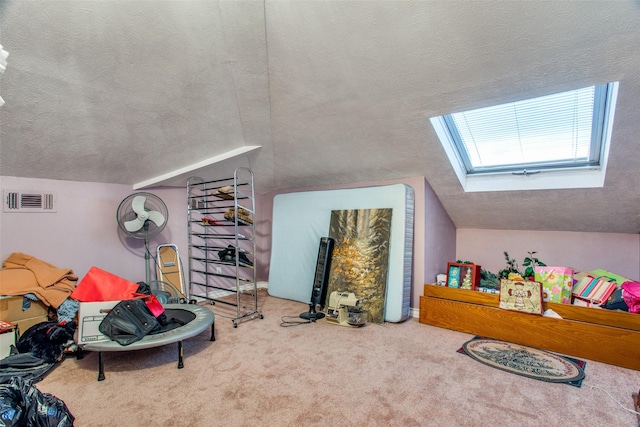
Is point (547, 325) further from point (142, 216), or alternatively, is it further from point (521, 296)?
point (142, 216)

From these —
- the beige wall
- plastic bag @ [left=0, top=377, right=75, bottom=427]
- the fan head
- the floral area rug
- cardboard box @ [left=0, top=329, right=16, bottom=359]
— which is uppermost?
the fan head

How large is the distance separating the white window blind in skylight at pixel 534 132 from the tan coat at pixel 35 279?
386cm

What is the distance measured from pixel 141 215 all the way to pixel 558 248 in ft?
15.4

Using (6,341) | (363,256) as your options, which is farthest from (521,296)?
(6,341)

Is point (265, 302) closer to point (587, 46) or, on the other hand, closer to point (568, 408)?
point (568, 408)

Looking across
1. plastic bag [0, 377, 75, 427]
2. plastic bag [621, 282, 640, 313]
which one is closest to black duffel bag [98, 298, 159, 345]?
plastic bag [0, 377, 75, 427]

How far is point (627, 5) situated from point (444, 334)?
8.86ft

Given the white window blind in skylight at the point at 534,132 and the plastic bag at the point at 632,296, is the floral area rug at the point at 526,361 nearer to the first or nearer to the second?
the plastic bag at the point at 632,296

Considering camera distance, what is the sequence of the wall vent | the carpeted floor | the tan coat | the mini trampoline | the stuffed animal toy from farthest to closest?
1. the wall vent
2. the tan coat
3. the stuffed animal toy
4. the mini trampoline
5. the carpeted floor

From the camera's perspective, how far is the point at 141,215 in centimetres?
344

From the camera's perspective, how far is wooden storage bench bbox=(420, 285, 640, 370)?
2.47 metres

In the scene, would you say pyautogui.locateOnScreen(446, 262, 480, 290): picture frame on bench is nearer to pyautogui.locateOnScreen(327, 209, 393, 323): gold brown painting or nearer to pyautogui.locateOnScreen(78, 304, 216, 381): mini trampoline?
pyautogui.locateOnScreen(327, 209, 393, 323): gold brown painting

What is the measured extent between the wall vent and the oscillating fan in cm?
60

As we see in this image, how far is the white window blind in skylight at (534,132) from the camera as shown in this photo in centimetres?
256
